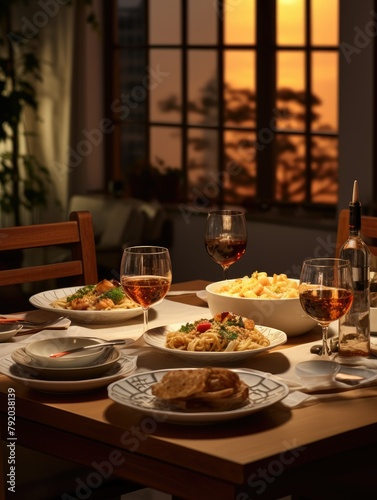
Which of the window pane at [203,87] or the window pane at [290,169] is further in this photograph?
the window pane at [203,87]

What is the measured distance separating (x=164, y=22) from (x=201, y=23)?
0.32 m

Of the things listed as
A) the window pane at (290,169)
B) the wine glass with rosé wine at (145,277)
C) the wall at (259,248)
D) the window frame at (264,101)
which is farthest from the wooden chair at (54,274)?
the window pane at (290,169)

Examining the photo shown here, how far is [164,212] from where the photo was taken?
521 cm

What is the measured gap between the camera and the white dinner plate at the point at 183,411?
138 centimetres

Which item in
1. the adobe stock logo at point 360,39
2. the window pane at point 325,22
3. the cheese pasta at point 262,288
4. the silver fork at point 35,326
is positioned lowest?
the silver fork at point 35,326

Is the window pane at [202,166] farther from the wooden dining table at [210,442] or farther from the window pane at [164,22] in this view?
the wooden dining table at [210,442]

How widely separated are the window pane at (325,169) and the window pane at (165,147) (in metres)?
1.00

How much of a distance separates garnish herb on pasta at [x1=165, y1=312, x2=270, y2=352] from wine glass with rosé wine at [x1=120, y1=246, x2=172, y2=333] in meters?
0.09

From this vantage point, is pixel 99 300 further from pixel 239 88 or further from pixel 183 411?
pixel 239 88

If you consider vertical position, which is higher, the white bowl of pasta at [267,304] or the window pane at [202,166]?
the window pane at [202,166]

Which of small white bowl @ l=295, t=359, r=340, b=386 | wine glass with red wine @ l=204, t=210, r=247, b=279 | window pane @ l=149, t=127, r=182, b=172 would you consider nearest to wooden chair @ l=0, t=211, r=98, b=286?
wine glass with red wine @ l=204, t=210, r=247, b=279

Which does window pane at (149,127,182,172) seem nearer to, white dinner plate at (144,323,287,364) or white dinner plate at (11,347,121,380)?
white dinner plate at (144,323,287,364)

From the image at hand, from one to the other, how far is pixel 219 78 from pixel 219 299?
358 centimetres

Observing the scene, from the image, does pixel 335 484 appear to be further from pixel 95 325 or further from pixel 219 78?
pixel 219 78
